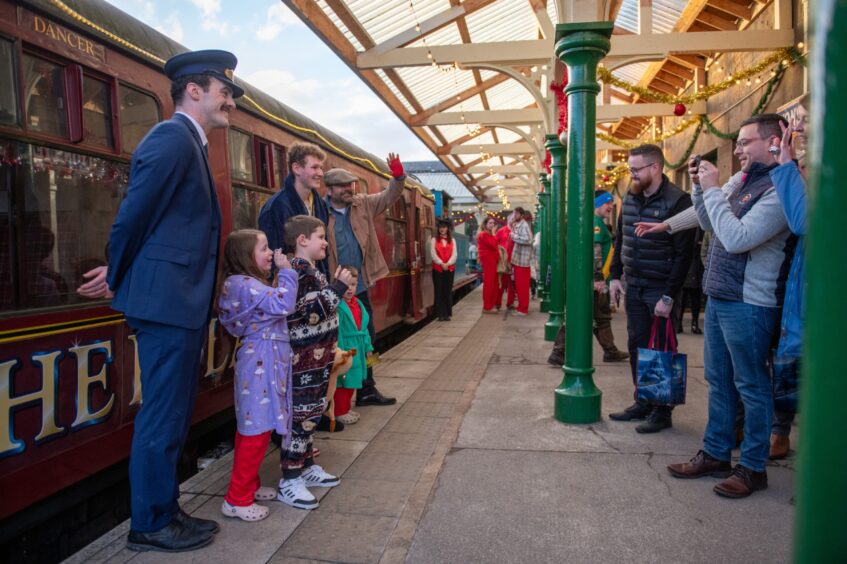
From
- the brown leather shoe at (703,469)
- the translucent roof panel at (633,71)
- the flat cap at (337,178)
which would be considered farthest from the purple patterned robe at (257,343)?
the translucent roof panel at (633,71)

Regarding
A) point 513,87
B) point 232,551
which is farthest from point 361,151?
point 513,87

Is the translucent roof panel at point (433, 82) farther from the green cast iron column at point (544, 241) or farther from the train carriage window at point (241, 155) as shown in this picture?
the train carriage window at point (241, 155)

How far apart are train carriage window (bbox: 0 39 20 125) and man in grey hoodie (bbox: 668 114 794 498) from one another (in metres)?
3.05

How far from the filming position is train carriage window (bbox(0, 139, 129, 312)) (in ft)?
7.95

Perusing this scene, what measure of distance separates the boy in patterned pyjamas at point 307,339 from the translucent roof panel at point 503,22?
9.26 m

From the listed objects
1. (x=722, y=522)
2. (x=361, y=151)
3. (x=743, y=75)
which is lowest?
(x=722, y=522)

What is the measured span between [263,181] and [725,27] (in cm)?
953

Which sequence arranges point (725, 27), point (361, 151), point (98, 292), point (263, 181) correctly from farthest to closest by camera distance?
point (725, 27), point (361, 151), point (263, 181), point (98, 292)

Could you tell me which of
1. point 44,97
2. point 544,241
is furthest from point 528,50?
point 44,97

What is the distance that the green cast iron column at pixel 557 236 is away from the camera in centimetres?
740

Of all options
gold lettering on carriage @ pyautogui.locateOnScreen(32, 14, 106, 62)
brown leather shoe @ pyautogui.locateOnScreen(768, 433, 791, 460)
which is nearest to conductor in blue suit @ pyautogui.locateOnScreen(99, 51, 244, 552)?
gold lettering on carriage @ pyautogui.locateOnScreen(32, 14, 106, 62)

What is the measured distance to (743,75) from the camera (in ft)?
27.7

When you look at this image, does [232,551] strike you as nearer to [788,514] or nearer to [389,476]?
[389,476]

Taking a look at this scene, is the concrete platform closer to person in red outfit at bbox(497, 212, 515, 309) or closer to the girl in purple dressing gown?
the girl in purple dressing gown
